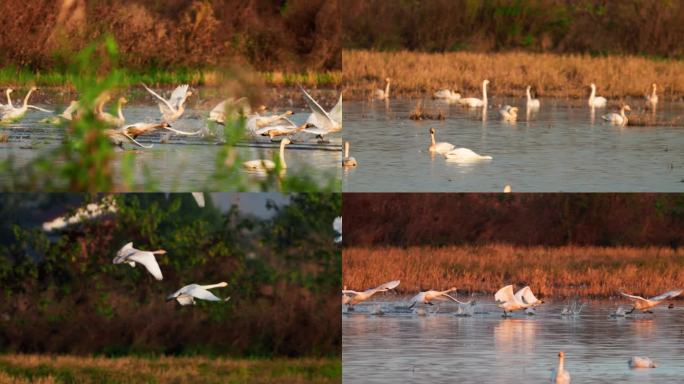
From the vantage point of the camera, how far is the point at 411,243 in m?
18.1

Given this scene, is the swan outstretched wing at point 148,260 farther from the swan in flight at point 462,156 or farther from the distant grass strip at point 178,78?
the distant grass strip at point 178,78

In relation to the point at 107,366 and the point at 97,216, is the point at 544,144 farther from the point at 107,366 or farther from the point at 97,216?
the point at 107,366

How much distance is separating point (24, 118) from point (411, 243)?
615 cm

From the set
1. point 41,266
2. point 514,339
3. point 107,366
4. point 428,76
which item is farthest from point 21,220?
point 428,76

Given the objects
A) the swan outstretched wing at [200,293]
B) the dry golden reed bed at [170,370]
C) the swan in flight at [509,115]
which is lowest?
the dry golden reed bed at [170,370]

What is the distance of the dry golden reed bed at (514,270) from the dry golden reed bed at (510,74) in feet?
11.5

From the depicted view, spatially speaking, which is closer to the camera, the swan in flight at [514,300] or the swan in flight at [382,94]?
the swan in flight at [514,300]

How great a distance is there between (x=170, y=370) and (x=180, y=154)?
4.65 feet

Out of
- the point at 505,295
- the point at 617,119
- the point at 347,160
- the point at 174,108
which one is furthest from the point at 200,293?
the point at 617,119

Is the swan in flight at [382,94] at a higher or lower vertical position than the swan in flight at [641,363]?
higher

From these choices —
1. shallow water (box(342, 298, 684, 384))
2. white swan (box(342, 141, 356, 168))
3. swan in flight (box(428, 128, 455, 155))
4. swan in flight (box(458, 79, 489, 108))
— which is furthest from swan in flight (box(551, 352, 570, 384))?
swan in flight (box(458, 79, 489, 108))

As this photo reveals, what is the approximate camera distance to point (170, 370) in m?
10.0

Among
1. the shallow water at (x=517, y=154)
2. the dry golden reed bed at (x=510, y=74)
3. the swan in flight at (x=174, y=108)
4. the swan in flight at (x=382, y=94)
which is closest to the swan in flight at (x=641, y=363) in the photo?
the shallow water at (x=517, y=154)

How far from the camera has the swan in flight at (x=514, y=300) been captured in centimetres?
1232
